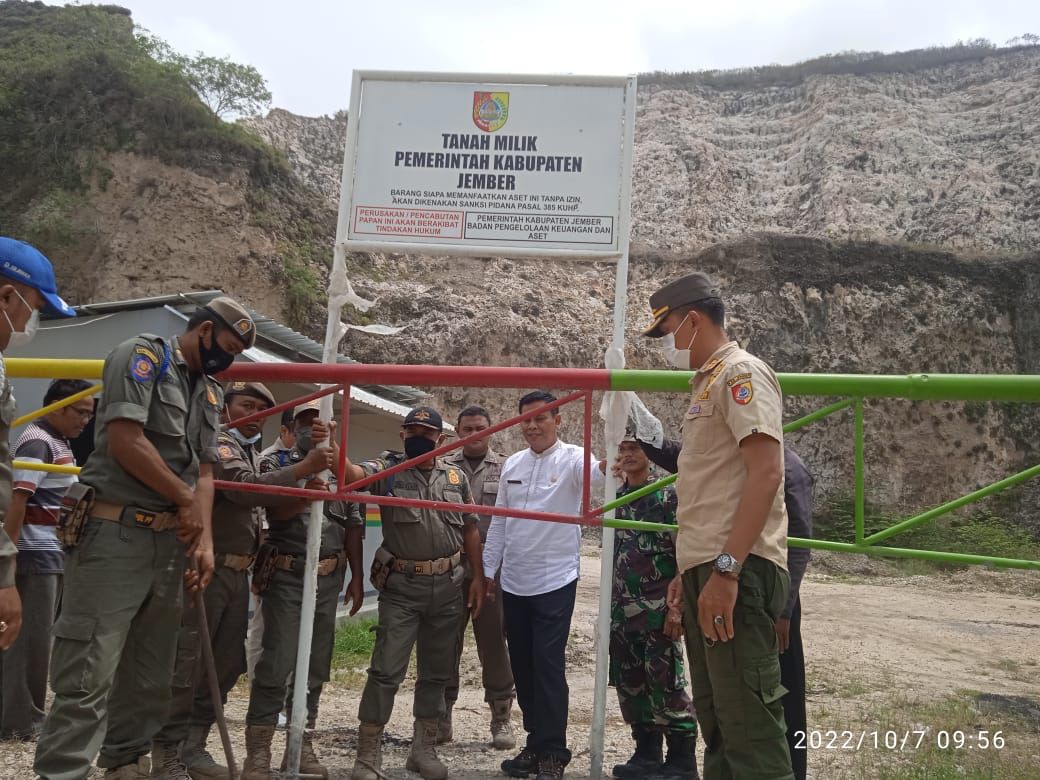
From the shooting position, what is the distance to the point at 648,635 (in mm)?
4176

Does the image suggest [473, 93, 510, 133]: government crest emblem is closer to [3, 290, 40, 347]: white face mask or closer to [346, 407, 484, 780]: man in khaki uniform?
[346, 407, 484, 780]: man in khaki uniform

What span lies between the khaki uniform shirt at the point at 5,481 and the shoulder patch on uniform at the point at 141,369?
0.44 meters

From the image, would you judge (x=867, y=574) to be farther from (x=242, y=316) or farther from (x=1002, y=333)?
(x=242, y=316)

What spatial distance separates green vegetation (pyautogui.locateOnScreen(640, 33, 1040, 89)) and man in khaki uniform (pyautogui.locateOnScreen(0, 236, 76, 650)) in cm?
4096

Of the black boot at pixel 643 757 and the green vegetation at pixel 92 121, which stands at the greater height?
the green vegetation at pixel 92 121

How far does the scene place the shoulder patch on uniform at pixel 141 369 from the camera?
9.37 feet

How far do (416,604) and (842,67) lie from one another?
41.0 m

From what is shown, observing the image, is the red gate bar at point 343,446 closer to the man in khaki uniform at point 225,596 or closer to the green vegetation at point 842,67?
the man in khaki uniform at point 225,596

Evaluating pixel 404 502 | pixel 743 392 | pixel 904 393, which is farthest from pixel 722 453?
pixel 404 502

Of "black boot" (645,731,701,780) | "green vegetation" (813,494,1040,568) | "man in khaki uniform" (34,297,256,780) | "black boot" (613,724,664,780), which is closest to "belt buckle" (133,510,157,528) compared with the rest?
"man in khaki uniform" (34,297,256,780)

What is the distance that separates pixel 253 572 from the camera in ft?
13.6

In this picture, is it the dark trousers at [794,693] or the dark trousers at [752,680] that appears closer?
the dark trousers at [752,680]

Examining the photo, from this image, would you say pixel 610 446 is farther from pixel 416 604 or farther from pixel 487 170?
pixel 487 170

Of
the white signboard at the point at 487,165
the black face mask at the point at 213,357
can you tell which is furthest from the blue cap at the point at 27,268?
the white signboard at the point at 487,165
